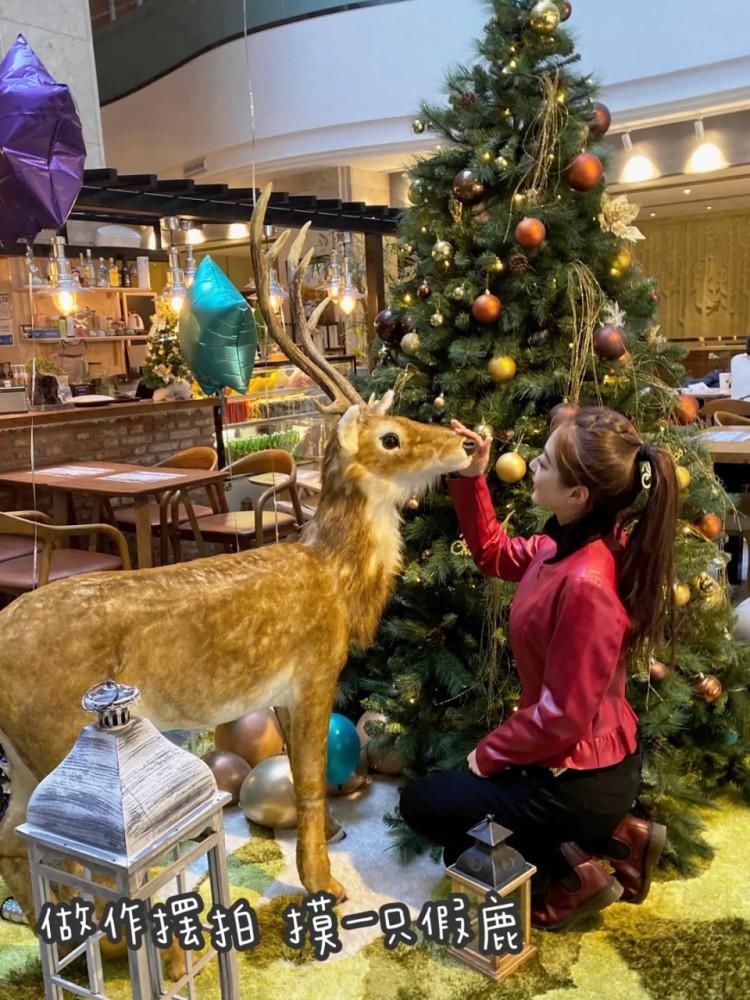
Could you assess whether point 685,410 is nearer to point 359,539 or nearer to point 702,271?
point 359,539

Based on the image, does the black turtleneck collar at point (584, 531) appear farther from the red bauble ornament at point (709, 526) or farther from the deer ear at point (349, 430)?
the red bauble ornament at point (709, 526)

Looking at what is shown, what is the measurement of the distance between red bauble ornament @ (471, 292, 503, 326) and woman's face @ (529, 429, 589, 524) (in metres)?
0.58

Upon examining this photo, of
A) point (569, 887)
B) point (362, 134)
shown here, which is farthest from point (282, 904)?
point (362, 134)

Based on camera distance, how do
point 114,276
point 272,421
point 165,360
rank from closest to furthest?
1. point 165,360
2. point 272,421
3. point 114,276

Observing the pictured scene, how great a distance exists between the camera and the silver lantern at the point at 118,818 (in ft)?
3.65

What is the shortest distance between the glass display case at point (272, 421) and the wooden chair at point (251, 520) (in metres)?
0.89

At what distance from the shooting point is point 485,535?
202cm

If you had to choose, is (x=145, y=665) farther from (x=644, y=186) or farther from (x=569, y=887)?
(x=644, y=186)

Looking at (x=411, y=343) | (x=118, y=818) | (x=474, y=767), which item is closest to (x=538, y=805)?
(x=474, y=767)

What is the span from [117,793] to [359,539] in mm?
897

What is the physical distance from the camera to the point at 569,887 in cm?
186

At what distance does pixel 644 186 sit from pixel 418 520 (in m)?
7.56

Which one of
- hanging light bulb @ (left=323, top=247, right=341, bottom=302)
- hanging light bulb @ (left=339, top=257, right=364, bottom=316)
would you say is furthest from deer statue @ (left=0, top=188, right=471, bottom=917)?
hanging light bulb @ (left=323, top=247, right=341, bottom=302)

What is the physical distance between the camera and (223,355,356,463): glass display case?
5336 millimetres
